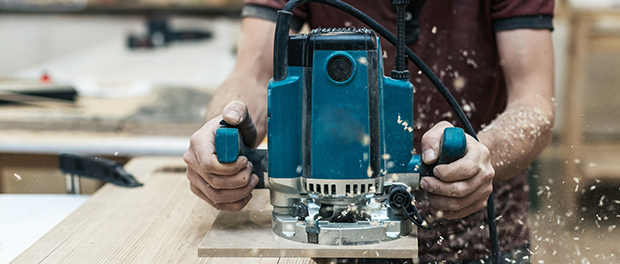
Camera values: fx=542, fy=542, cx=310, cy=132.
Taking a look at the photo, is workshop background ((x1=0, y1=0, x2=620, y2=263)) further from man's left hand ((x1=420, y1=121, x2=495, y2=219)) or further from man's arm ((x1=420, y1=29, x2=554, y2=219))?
man's left hand ((x1=420, y1=121, x2=495, y2=219))

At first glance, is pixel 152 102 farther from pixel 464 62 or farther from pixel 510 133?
pixel 510 133

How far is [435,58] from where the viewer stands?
125 centimetres

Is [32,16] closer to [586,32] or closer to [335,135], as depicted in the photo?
[586,32]

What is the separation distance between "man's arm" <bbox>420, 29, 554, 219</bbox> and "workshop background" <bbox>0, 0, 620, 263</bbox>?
0.30 metres

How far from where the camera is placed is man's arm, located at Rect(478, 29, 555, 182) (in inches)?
42.4

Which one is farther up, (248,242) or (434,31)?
(434,31)

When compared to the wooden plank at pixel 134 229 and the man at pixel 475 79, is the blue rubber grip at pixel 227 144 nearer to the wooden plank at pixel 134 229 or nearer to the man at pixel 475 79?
the wooden plank at pixel 134 229

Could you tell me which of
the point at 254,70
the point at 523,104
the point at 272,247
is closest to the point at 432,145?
the point at 272,247

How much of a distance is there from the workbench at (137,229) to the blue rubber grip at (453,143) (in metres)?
0.25

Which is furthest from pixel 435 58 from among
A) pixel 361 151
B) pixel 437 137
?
pixel 361 151

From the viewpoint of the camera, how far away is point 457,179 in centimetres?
80

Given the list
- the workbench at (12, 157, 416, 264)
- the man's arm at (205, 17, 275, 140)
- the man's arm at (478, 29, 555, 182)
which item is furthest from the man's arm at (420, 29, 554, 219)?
the man's arm at (205, 17, 275, 140)

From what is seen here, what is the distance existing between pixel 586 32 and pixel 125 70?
7.74 feet

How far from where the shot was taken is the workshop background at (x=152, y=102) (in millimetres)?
1682
